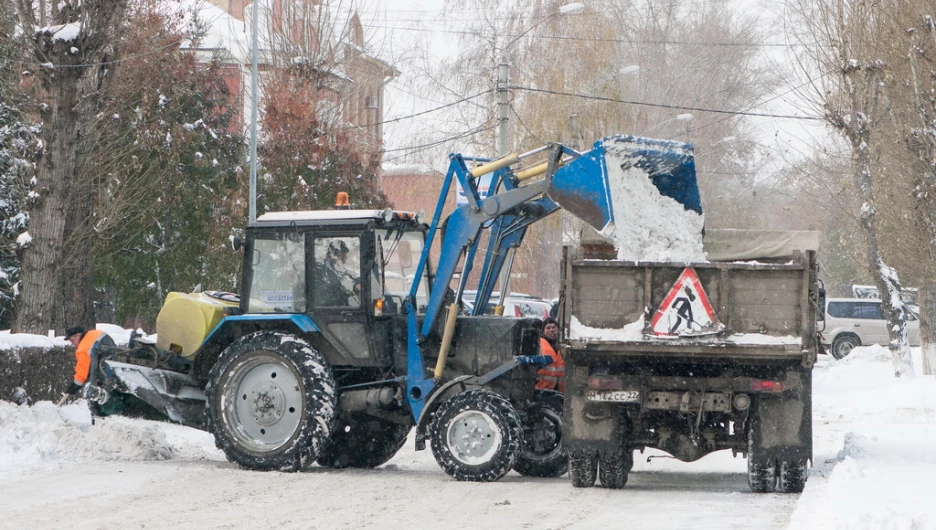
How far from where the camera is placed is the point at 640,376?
9555 millimetres

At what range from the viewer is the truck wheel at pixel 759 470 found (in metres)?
9.42

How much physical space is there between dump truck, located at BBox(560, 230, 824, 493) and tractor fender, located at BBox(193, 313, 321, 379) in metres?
2.75

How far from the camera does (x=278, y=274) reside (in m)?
11.4

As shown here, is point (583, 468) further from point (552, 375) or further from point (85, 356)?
point (85, 356)

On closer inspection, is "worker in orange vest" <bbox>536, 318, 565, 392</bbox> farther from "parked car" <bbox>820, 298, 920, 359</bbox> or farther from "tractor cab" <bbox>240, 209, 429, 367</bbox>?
"parked car" <bbox>820, 298, 920, 359</bbox>

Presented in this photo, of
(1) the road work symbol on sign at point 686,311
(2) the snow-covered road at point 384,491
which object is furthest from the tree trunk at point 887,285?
(1) the road work symbol on sign at point 686,311

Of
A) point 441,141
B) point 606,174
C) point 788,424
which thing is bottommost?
point 788,424

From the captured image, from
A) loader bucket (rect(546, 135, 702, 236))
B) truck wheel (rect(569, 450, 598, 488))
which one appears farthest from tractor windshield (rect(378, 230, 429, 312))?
truck wheel (rect(569, 450, 598, 488))

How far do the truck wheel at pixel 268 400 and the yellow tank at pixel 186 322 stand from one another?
2.50 ft

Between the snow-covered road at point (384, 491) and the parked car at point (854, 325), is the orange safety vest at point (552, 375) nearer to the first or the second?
the snow-covered road at point (384, 491)

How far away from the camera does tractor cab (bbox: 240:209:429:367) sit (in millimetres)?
11062

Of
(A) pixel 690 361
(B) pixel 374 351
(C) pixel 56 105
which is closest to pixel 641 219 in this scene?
(A) pixel 690 361

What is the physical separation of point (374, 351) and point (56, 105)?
6925mm

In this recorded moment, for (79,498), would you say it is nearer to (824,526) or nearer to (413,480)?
(413,480)
